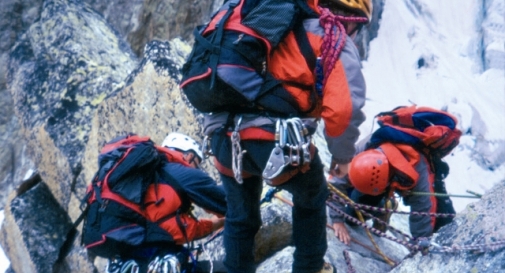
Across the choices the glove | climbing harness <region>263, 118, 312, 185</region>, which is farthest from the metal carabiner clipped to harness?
the glove

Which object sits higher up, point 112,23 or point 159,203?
point 159,203

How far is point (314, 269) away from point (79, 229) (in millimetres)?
3560

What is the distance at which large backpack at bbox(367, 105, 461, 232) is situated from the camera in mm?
3762

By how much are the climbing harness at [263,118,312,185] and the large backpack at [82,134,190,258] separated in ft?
3.55

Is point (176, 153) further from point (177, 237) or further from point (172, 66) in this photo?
point (172, 66)

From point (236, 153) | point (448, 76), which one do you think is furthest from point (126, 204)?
point (448, 76)

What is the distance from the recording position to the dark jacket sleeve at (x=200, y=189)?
126 inches

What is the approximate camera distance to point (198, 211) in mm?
4453

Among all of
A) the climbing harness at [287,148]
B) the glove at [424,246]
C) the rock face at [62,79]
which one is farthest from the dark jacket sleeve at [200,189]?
the rock face at [62,79]

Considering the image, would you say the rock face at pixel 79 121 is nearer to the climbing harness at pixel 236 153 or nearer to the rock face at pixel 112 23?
the climbing harness at pixel 236 153

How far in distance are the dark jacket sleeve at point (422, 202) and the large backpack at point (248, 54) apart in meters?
1.77

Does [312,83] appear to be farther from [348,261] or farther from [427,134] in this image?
[427,134]

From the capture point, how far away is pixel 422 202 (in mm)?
3809

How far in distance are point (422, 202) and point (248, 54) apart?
6.99 ft
